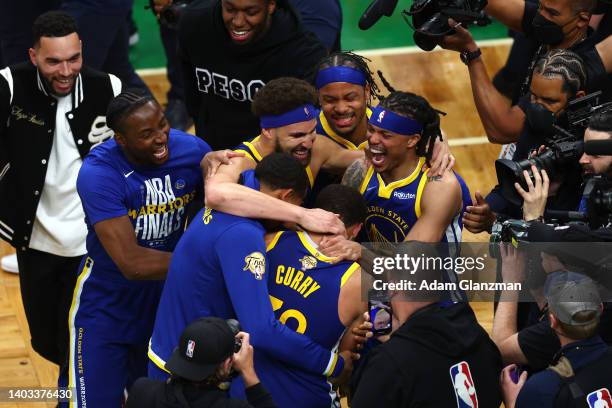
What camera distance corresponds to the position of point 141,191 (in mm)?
5086

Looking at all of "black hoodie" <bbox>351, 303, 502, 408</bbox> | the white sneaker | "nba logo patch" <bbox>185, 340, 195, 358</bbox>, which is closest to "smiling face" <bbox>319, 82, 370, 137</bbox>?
"black hoodie" <bbox>351, 303, 502, 408</bbox>

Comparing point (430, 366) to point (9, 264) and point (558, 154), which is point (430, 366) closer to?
point (558, 154)

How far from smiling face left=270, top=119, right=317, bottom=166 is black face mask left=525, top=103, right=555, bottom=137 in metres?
0.92

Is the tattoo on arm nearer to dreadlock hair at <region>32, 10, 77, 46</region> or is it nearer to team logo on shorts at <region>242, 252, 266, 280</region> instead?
team logo on shorts at <region>242, 252, 266, 280</region>

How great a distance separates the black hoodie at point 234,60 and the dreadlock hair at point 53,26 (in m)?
0.66

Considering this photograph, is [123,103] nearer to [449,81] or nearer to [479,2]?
[479,2]

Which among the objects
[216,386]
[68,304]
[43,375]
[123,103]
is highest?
[123,103]

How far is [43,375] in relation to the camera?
623 cm

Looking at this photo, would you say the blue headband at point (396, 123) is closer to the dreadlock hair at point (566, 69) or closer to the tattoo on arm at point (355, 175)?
the tattoo on arm at point (355, 175)

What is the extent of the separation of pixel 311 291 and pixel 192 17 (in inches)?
89.8

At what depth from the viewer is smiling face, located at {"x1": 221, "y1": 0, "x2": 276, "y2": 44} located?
Answer: 5.89 m

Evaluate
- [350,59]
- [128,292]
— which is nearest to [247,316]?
[128,292]

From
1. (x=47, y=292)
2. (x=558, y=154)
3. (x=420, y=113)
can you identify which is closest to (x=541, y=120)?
(x=558, y=154)

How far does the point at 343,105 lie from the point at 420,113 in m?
0.46
